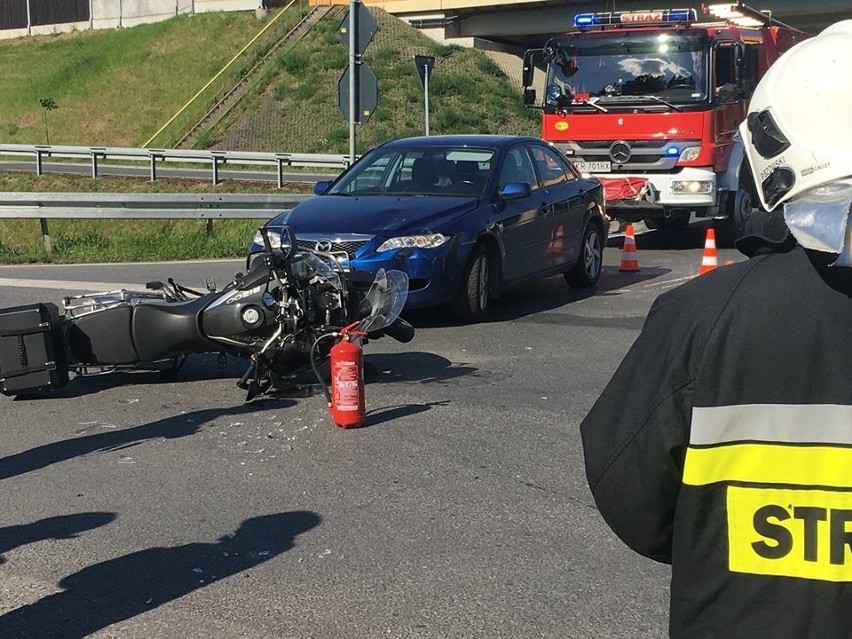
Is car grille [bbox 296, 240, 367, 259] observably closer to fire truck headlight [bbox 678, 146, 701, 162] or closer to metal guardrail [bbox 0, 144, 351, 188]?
fire truck headlight [bbox 678, 146, 701, 162]

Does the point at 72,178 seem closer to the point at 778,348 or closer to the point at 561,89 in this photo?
the point at 561,89

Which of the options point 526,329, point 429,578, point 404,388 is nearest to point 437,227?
point 526,329

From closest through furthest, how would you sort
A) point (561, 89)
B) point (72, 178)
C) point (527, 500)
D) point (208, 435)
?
point (527, 500) < point (208, 435) < point (561, 89) < point (72, 178)

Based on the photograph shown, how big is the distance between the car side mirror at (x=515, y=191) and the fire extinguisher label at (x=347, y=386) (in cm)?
414

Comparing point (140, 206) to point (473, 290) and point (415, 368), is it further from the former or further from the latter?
point (415, 368)

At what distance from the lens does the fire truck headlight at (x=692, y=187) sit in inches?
566

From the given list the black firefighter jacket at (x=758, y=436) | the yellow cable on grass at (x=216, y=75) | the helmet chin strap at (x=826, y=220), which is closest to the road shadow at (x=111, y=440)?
the black firefighter jacket at (x=758, y=436)

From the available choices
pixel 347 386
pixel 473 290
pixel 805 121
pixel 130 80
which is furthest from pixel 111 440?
pixel 130 80

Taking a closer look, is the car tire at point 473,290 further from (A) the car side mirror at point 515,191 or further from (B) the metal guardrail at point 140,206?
(B) the metal guardrail at point 140,206

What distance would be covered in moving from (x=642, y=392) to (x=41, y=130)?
47624 mm

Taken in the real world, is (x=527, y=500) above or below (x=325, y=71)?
below

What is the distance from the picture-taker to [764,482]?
175cm

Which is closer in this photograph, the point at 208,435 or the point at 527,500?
the point at 527,500

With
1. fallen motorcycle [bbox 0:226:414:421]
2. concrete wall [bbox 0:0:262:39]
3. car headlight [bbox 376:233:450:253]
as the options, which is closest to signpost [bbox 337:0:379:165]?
car headlight [bbox 376:233:450:253]
